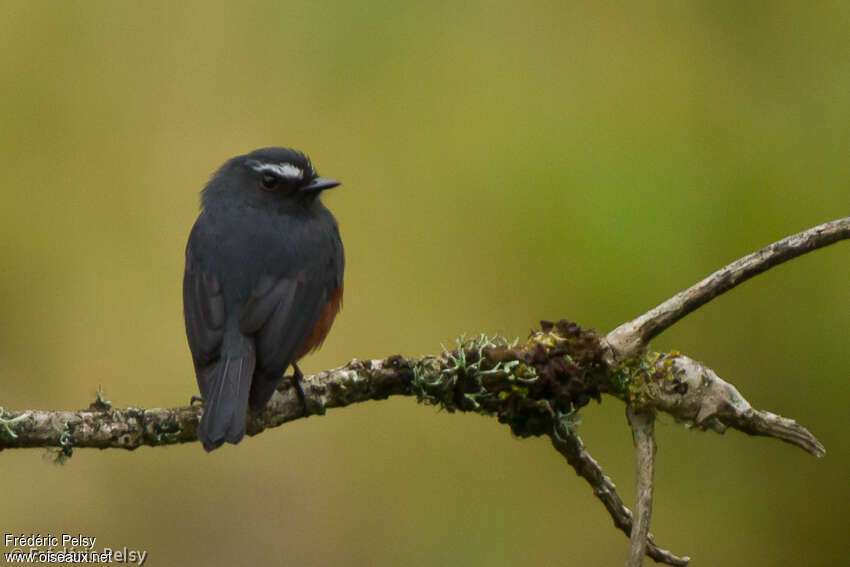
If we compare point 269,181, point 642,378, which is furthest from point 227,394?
point 269,181

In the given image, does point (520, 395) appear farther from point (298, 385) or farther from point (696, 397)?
point (298, 385)

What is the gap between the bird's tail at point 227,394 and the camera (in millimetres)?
3713

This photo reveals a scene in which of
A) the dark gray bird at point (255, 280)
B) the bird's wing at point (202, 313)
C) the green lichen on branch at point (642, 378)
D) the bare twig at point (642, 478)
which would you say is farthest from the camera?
the bird's wing at point (202, 313)

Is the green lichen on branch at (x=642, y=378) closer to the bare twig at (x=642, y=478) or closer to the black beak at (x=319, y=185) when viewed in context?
the bare twig at (x=642, y=478)

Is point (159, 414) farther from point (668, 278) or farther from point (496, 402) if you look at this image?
point (668, 278)

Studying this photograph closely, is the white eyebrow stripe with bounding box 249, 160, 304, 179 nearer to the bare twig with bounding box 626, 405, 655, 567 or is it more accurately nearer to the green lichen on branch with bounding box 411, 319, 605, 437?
the green lichen on branch with bounding box 411, 319, 605, 437

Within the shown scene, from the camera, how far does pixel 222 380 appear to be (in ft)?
13.3

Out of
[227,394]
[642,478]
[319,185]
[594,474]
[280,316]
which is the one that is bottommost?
[642,478]

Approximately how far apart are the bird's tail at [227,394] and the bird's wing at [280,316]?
60mm

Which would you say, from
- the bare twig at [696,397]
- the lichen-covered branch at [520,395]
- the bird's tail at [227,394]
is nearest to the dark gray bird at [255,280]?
the bird's tail at [227,394]

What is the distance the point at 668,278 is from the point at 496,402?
2483 mm

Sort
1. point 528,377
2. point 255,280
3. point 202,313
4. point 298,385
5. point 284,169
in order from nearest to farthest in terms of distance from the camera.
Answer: point 528,377 < point 298,385 < point 202,313 < point 255,280 < point 284,169

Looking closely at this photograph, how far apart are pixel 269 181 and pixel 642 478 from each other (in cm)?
277

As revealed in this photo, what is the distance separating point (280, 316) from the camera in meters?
4.63
